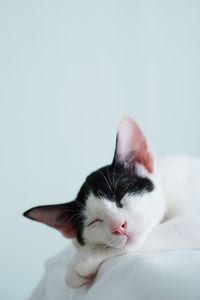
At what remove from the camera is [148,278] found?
0.62 metres

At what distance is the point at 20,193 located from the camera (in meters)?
1.75

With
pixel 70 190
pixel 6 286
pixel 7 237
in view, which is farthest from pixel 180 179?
pixel 6 286

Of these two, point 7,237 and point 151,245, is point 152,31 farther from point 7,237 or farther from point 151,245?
point 151,245

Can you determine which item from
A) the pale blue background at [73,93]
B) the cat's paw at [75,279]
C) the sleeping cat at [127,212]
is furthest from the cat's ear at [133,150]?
the pale blue background at [73,93]

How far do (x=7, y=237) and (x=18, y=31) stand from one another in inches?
35.5

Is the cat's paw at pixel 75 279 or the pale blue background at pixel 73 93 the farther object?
the pale blue background at pixel 73 93

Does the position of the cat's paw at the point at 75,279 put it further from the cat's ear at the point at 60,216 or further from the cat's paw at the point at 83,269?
the cat's ear at the point at 60,216

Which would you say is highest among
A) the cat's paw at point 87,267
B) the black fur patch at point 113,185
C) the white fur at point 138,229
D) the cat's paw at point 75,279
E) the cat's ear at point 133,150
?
the cat's ear at point 133,150

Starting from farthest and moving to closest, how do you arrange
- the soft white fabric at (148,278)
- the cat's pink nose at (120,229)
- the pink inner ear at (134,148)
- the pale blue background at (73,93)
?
the pale blue background at (73,93) < the pink inner ear at (134,148) < the cat's pink nose at (120,229) < the soft white fabric at (148,278)

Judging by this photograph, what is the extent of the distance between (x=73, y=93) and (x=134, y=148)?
2.82ft

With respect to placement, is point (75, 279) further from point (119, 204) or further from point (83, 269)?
point (119, 204)

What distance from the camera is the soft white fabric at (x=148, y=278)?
556mm

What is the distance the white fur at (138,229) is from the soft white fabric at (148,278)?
36 millimetres

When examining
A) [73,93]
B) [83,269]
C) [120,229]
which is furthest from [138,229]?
[73,93]
